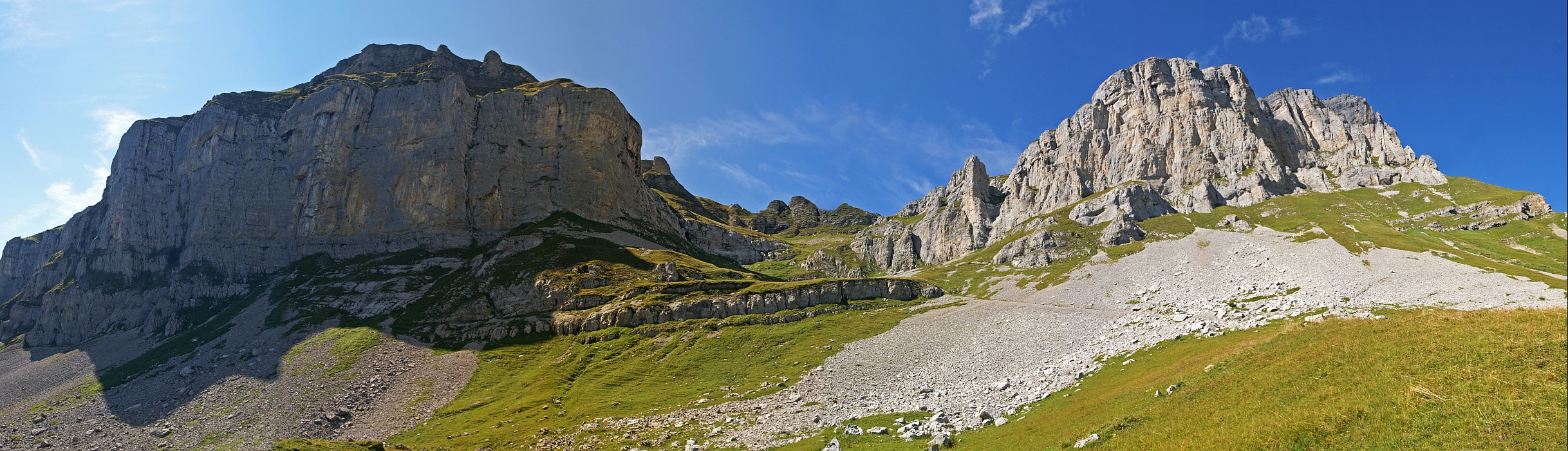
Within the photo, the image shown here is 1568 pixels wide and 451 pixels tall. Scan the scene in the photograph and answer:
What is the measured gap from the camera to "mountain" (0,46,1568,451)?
83.5 ft

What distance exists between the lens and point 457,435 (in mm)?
60531

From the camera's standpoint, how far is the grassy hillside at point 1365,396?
15.0 metres

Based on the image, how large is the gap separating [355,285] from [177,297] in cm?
5715

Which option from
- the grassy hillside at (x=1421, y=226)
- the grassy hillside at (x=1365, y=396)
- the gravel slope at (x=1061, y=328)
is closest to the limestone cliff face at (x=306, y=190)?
the gravel slope at (x=1061, y=328)

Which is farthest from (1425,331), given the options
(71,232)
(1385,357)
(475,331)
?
(71,232)

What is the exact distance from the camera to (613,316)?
10862 centimetres

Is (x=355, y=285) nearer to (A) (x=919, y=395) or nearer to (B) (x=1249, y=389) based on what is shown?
(A) (x=919, y=395)

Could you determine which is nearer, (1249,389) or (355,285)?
(1249,389)

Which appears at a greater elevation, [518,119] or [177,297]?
[518,119]

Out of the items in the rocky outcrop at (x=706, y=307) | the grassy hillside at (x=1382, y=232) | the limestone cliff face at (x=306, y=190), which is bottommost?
the rocky outcrop at (x=706, y=307)

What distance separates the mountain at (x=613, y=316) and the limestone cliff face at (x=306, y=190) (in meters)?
0.87

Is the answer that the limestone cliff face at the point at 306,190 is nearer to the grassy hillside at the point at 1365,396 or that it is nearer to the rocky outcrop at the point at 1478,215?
the grassy hillside at the point at 1365,396

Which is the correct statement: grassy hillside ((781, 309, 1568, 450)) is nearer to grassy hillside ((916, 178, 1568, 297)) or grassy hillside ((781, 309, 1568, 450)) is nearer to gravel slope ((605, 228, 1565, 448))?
gravel slope ((605, 228, 1565, 448))

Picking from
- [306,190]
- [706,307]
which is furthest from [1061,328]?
[306,190]
